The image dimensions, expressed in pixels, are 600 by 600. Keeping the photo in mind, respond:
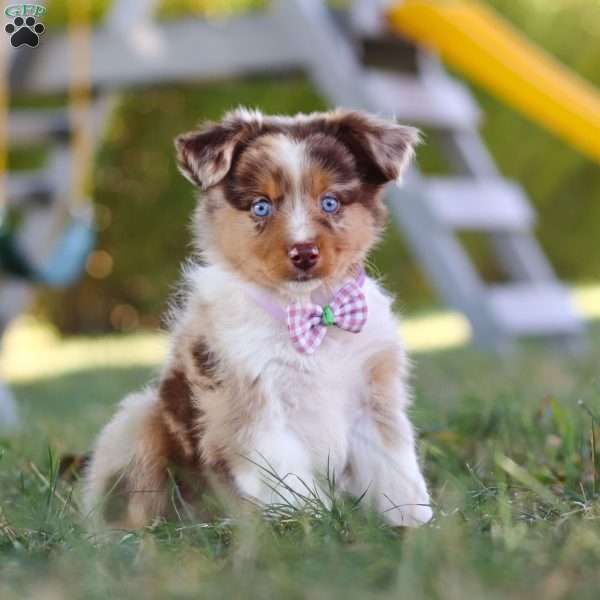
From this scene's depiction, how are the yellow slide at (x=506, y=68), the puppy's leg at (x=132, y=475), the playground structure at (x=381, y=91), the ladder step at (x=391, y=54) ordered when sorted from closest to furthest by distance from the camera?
the puppy's leg at (x=132, y=475) → the yellow slide at (x=506, y=68) → the playground structure at (x=381, y=91) → the ladder step at (x=391, y=54)

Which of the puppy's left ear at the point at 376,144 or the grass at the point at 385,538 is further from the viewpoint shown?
the puppy's left ear at the point at 376,144

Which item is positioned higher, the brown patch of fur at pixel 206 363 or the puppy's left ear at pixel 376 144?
the puppy's left ear at pixel 376 144

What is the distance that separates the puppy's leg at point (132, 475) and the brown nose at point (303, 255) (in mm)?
592

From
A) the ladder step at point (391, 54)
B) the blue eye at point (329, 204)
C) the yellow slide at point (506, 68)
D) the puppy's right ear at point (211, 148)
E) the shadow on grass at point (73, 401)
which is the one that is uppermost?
the puppy's right ear at point (211, 148)

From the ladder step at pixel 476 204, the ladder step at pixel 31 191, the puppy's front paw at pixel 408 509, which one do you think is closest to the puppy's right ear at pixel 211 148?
the puppy's front paw at pixel 408 509

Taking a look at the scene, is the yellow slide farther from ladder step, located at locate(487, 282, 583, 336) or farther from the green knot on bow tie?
the green knot on bow tie

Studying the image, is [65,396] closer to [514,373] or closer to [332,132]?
[514,373]

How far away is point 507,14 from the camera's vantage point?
13500 mm

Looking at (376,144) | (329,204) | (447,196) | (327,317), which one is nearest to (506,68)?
(447,196)

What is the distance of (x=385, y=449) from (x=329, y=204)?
0.64 metres

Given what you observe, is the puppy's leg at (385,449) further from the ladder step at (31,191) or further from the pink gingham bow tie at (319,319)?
the ladder step at (31,191)

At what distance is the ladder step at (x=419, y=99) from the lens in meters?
6.54

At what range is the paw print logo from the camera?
6.62m

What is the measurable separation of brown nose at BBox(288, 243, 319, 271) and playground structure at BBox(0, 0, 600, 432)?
3.44 m
